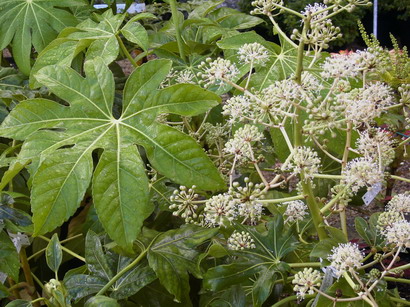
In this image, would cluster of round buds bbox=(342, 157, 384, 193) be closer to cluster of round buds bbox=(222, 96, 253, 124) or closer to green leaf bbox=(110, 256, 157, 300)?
cluster of round buds bbox=(222, 96, 253, 124)

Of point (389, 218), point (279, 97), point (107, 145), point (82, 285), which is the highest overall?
point (279, 97)

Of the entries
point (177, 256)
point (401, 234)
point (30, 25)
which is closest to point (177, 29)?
point (30, 25)

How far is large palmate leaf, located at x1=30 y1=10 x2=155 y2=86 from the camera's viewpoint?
1.23 meters

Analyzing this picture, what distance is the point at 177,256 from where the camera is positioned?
1046 millimetres

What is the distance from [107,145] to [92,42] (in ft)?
1.22

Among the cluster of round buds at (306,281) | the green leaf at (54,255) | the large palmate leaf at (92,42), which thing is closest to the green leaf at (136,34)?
the large palmate leaf at (92,42)

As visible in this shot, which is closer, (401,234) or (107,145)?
(401,234)

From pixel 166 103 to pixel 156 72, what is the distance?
0.06 m

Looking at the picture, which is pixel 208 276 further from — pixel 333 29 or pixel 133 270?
pixel 333 29

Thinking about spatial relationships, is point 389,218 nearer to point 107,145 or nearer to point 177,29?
point 107,145

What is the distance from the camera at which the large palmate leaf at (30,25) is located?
5.03 ft

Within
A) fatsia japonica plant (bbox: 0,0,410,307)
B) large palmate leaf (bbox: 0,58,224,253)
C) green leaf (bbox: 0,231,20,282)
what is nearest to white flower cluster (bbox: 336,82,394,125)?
fatsia japonica plant (bbox: 0,0,410,307)

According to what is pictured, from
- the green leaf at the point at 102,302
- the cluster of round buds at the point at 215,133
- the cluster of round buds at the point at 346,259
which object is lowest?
the green leaf at the point at 102,302

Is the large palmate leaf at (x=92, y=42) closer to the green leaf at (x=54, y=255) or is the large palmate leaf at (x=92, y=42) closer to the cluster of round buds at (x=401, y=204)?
the green leaf at (x=54, y=255)
